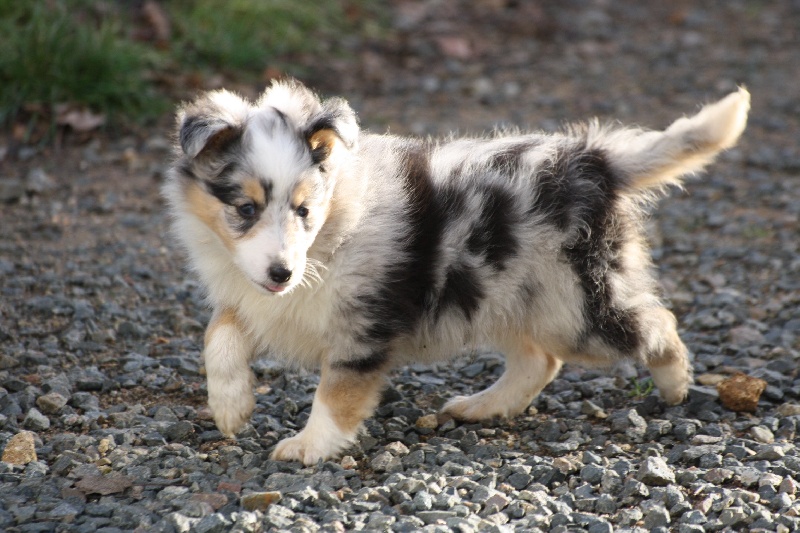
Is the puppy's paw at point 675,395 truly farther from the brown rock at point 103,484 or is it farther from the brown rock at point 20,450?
the brown rock at point 20,450

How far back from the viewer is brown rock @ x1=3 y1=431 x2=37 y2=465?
3.51 m

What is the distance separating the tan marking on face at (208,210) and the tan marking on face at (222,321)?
1.11 ft

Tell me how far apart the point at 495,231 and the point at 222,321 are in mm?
1084

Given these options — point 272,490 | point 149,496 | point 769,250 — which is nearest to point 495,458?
point 272,490

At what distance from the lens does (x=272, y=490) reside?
3.39 metres

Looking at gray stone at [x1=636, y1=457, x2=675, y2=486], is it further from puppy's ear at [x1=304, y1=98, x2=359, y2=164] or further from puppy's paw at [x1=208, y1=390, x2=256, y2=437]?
puppy's ear at [x1=304, y1=98, x2=359, y2=164]

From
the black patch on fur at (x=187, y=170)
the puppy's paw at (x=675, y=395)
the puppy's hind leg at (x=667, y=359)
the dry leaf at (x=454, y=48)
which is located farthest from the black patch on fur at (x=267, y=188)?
the dry leaf at (x=454, y=48)

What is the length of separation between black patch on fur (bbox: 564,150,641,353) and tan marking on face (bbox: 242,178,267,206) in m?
1.20

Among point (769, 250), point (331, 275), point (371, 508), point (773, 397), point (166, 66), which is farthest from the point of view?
point (166, 66)

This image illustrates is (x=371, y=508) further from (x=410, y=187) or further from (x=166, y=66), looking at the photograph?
(x=166, y=66)

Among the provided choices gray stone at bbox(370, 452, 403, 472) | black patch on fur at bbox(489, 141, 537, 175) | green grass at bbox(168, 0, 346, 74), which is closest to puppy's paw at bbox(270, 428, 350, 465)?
gray stone at bbox(370, 452, 403, 472)

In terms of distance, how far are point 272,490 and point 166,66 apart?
511 cm

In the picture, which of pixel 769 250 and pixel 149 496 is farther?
pixel 769 250

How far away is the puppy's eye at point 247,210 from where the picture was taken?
3.49 m
